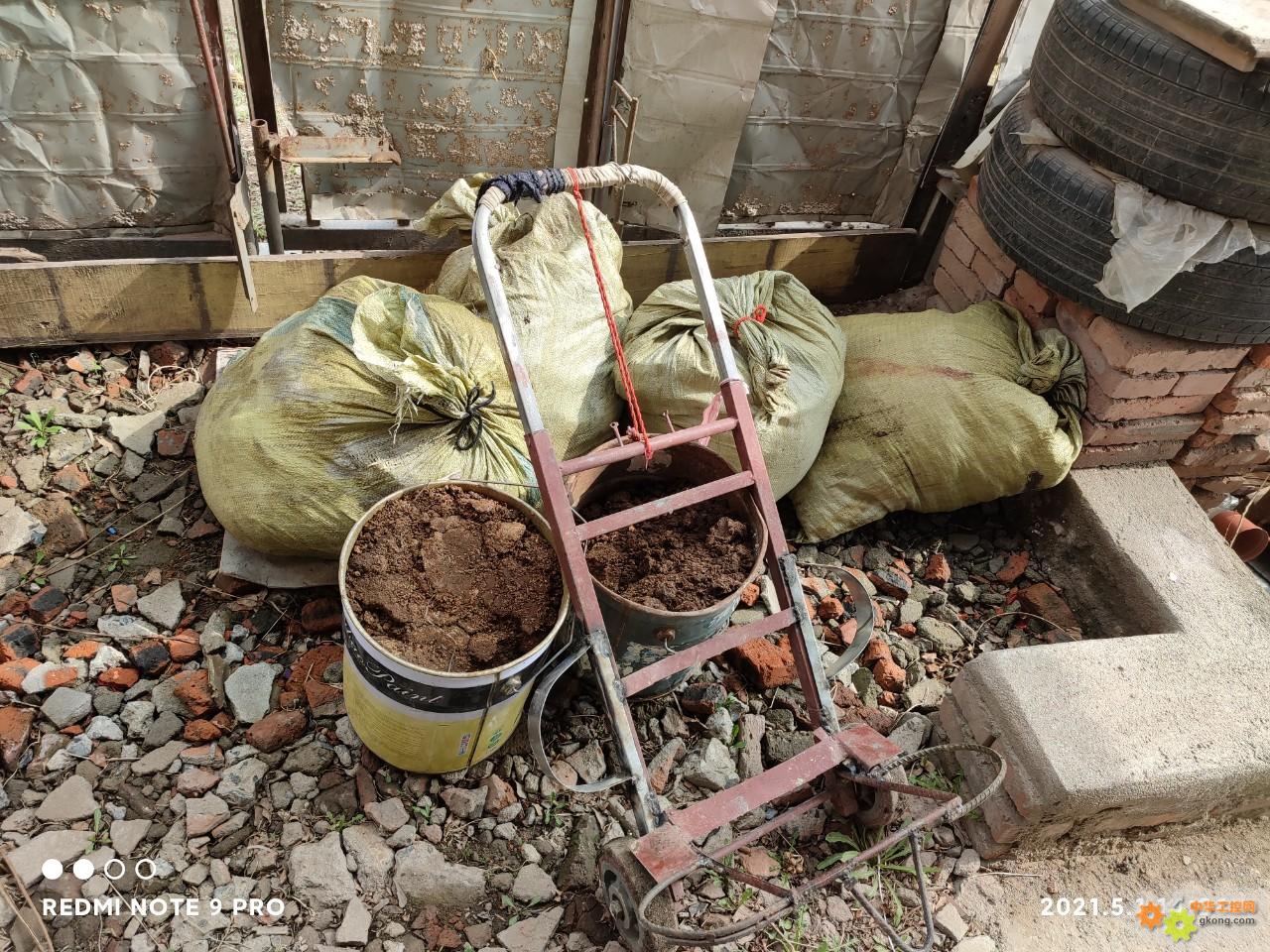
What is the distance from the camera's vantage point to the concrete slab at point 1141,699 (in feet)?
7.73

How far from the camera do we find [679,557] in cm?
240

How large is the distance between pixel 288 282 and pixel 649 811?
2396 millimetres

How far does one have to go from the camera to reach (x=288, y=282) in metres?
3.27

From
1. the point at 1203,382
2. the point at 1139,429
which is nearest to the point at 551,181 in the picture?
the point at 1139,429

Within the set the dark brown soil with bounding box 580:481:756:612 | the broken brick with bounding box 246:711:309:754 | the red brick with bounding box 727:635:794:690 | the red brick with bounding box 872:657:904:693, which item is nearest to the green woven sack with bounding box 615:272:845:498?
the dark brown soil with bounding box 580:481:756:612

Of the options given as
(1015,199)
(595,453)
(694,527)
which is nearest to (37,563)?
(595,453)

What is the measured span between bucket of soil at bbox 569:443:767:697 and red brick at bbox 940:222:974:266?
1.84 m

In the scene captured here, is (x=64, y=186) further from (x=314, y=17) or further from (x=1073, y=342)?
(x=1073, y=342)

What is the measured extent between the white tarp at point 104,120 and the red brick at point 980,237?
116 inches

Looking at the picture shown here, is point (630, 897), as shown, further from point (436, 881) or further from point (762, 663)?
point (762, 663)

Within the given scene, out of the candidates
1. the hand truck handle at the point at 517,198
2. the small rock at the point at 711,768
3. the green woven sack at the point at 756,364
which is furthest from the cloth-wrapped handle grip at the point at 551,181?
the small rock at the point at 711,768

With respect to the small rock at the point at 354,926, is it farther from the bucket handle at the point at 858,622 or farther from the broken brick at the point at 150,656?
the bucket handle at the point at 858,622

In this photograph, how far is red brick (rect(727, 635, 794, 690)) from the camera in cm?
271

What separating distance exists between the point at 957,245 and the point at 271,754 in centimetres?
326
